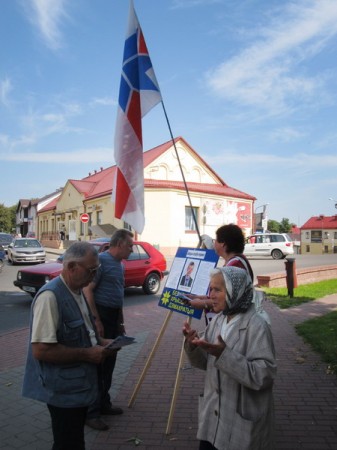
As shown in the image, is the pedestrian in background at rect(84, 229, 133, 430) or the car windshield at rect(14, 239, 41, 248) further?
the car windshield at rect(14, 239, 41, 248)

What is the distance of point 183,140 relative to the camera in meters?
33.8

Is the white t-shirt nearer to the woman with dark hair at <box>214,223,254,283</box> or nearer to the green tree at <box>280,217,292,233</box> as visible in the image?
the woman with dark hair at <box>214,223,254,283</box>

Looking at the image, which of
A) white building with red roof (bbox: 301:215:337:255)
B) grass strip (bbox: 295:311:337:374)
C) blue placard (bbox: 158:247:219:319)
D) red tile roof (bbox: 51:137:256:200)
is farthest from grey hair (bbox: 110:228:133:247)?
white building with red roof (bbox: 301:215:337:255)

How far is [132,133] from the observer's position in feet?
14.8

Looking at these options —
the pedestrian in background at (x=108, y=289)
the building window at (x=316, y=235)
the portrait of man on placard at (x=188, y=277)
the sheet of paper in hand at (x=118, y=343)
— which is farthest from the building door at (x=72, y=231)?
the building window at (x=316, y=235)

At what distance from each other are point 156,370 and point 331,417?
2329 millimetres

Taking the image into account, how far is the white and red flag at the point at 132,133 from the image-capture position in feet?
14.7

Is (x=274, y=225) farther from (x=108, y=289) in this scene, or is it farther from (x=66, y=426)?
(x=66, y=426)

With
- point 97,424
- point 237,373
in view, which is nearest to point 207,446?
point 237,373

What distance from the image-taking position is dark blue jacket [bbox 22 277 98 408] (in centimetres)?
229

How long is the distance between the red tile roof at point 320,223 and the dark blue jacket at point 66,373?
269 ft

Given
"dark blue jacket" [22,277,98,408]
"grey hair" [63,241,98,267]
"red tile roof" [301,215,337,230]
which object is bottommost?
"dark blue jacket" [22,277,98,408]

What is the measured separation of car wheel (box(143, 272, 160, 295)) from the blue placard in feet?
27.6

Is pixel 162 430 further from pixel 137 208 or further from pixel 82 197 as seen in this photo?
pixel 82 197
